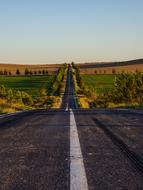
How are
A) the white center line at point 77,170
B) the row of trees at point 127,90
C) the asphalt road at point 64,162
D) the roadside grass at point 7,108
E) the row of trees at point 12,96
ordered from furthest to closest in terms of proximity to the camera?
the row of trees at point 127,90, the row of trees at point 12,96, the roadside grass at point 7,108, the asphalt road at point 64,162, the white center line at point 77,170

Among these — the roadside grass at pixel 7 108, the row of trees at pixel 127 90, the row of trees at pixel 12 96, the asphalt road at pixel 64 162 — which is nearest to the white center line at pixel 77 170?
the asphalt road at pixel 64 162

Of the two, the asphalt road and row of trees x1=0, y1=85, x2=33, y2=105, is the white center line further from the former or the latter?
row of trees x1=0, y1=85, x2=33, y2=105

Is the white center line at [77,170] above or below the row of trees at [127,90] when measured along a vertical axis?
above

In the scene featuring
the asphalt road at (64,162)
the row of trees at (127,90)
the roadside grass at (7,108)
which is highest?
the asphalt road at (64,162)

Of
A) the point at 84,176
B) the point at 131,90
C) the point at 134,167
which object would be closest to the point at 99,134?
the point at 134,167

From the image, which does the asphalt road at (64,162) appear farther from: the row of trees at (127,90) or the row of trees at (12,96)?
the row of trees at (127,90)

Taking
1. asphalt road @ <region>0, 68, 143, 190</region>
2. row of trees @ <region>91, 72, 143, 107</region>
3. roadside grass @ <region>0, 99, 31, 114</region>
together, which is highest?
asphalt road @ <region>0, 68, 143, 190</region>

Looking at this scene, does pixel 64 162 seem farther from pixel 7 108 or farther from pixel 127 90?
pixel 127 90

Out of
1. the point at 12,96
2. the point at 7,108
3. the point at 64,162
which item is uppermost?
the point at 64,162

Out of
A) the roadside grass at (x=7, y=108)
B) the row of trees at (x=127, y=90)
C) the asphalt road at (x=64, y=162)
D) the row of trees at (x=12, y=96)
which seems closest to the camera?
the asphalt road at (x=64, y=162)

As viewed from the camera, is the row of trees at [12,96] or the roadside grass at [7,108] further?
the row of trees at [12,96]

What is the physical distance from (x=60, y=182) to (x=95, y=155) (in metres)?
1.74

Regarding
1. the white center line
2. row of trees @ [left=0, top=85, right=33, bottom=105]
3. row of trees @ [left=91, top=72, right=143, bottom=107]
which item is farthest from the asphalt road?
row of trees @ [left=91, top=72, right=143, bottom=107]

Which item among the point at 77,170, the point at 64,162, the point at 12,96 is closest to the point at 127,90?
the point at 12,96
